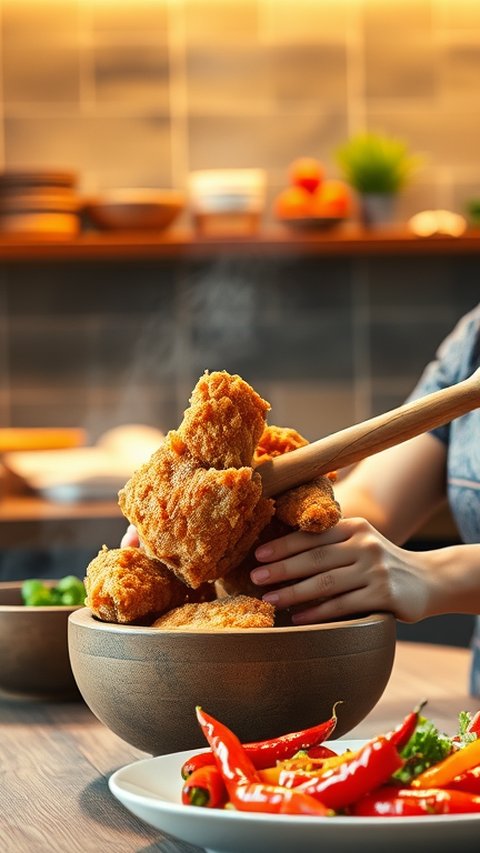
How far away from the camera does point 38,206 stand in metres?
3.60

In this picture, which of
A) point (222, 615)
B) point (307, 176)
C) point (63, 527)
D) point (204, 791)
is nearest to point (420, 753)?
point (204, 791)

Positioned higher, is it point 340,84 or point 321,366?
point 340,84

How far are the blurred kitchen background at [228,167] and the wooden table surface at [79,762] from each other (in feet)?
8.05

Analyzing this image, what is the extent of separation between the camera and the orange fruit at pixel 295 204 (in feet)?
12.2

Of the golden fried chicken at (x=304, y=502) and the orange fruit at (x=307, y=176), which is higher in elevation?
the orange fruit at (x=307, y=176)

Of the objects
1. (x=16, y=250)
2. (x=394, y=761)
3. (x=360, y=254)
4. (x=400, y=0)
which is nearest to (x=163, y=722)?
(x=394, y=761)

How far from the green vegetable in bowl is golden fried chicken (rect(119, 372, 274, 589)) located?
37cm

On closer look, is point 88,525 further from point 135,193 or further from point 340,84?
point 340,84

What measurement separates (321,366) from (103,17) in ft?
4.26

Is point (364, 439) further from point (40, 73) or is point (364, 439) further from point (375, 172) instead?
point (40, 73)

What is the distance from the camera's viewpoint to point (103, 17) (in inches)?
154

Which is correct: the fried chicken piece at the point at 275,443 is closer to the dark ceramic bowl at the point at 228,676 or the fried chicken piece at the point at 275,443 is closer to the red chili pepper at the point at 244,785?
the dark ceramic bowl at the point at 228,676

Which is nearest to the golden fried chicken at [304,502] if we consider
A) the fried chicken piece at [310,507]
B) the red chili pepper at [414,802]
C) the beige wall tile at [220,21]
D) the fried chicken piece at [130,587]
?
the fried chicken piece at [310,507]

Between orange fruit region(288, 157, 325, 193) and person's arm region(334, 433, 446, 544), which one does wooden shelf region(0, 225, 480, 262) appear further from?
person's arm region(334, 433, 446, 544)
